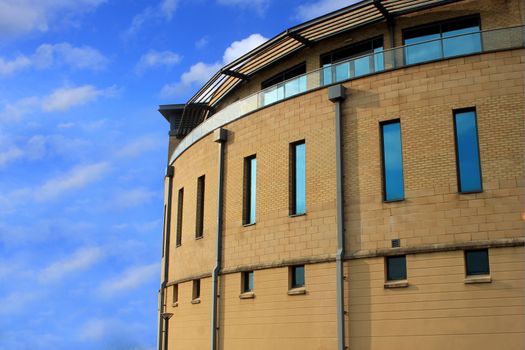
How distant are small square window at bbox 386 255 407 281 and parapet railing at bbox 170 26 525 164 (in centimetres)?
620

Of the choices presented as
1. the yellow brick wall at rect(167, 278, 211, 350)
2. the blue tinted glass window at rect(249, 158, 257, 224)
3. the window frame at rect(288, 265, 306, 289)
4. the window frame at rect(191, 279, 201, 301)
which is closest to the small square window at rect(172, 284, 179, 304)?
the yellow brick wall at rect(167, 278, 211, 350)

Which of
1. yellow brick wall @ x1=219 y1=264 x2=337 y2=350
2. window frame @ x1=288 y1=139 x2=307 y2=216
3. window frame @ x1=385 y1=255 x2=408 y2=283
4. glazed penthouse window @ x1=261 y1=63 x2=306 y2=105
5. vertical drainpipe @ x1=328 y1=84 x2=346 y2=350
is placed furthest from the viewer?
glazed penthouse window @ x1=261 y1=63 x2=306 y2=105

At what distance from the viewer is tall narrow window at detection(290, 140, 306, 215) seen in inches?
894

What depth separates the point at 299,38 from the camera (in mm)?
26562

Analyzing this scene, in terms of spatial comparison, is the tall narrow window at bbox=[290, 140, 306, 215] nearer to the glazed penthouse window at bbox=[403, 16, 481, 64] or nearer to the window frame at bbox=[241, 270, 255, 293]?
the window frame at bbox=[241, 270, 255, 293]

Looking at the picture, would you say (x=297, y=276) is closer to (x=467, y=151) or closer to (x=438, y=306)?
(x=438, y=306)

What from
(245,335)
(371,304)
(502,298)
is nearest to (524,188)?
(502,298)

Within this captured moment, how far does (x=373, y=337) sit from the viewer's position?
1923 cm

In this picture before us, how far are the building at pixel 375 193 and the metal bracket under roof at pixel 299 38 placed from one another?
43 millimetres

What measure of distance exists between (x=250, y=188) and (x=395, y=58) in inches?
308

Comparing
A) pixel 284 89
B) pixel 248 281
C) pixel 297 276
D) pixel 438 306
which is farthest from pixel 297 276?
pixel 284 89

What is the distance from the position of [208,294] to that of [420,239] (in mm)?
10271

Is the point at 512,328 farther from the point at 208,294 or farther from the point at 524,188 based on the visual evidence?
the point at 208,294

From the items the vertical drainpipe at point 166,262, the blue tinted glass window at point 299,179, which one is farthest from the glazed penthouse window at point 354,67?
the vertical drainpipe at point 166,262
